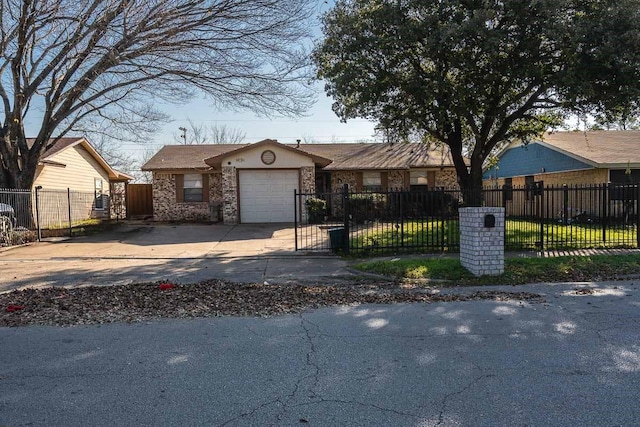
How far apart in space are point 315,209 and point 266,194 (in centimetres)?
254

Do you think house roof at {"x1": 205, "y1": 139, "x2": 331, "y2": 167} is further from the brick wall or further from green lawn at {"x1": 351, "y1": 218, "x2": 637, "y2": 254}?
green lawn at {"x1": 351, "y1": 218, "x2": 637, "y2": 254}

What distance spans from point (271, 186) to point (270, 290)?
45.2 feet

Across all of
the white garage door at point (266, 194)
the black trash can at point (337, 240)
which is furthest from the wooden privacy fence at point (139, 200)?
the black trash can at point (337, 240)

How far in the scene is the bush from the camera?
20688 mm

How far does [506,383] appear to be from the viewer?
4.09 m

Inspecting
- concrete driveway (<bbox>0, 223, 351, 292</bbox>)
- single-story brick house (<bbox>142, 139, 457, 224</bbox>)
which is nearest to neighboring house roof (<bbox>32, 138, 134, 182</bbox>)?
single-story brick house (<bbox>142, 139, 457, 224</bbox>)

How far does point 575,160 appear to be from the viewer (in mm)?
21734

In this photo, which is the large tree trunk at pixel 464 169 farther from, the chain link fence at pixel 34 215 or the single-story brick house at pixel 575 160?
the chain link fence at pixel 34 215

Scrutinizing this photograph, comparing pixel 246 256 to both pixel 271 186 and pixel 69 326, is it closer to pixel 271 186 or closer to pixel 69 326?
pixel 69 326

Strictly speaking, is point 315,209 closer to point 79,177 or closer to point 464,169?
point 464,169

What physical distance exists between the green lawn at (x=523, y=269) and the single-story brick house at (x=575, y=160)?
1110cm

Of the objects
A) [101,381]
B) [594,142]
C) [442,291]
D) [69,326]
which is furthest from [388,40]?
[594,142]

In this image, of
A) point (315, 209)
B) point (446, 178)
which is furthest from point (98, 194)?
point (446, 178)

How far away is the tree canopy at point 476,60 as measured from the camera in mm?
12219
